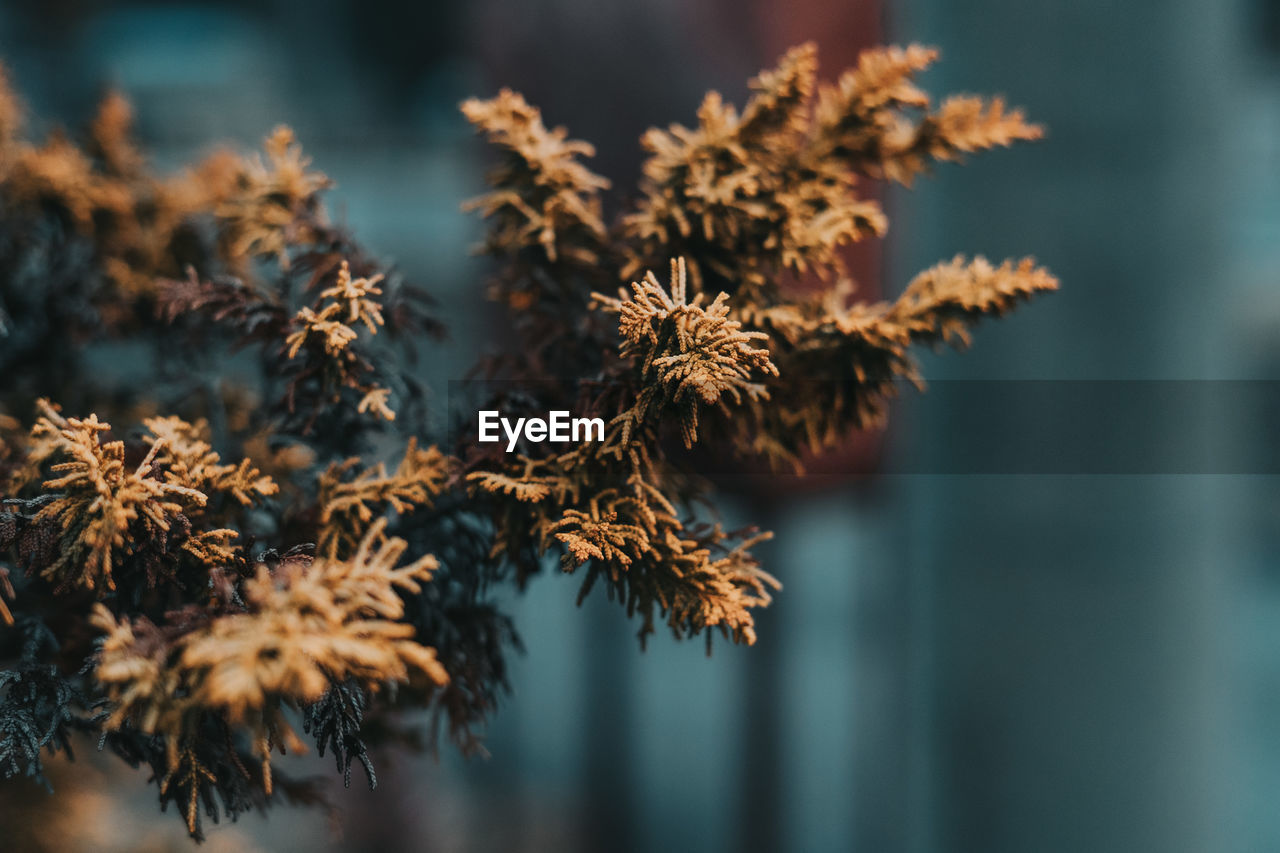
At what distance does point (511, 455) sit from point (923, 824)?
368 cm

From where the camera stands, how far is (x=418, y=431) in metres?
2.00

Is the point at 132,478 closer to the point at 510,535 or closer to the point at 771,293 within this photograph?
the point at 510,535

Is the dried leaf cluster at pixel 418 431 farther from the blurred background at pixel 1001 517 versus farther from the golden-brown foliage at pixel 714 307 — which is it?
the blurred background at pixel 1001 517

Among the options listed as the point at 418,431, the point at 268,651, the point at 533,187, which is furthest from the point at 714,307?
the point at 418,431

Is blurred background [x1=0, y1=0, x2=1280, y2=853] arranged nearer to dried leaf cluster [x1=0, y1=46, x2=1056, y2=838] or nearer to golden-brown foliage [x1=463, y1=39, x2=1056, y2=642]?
dried leaf cluster [x1=0, y1=46, x2=1056, y2=838]

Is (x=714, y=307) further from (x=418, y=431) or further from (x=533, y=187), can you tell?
(x=418, y=431)

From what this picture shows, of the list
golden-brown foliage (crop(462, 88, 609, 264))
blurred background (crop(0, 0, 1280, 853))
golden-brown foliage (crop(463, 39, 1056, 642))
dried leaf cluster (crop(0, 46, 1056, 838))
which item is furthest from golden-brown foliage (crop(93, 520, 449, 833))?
blurred background (crop(0, 0, 1280, 853))

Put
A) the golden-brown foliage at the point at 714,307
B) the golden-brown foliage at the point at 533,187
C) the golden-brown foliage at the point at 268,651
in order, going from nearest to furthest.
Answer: the golden-brown foliage at the point at 268,651 → the golden-brown foliage at the point at 714,307 → the golden-brown foliage at the point at 533,187

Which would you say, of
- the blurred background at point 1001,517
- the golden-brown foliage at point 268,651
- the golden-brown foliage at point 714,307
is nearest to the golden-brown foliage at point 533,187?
the golden-brown foliage at point 714,307

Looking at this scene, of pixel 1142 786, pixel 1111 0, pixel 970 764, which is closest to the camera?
pixel 1111 0

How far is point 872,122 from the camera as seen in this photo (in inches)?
74.4

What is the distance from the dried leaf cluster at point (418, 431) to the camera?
4.46 feet

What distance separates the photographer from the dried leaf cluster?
Answer: 4.46 feet

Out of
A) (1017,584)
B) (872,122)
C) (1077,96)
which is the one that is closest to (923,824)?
(1017,584)
